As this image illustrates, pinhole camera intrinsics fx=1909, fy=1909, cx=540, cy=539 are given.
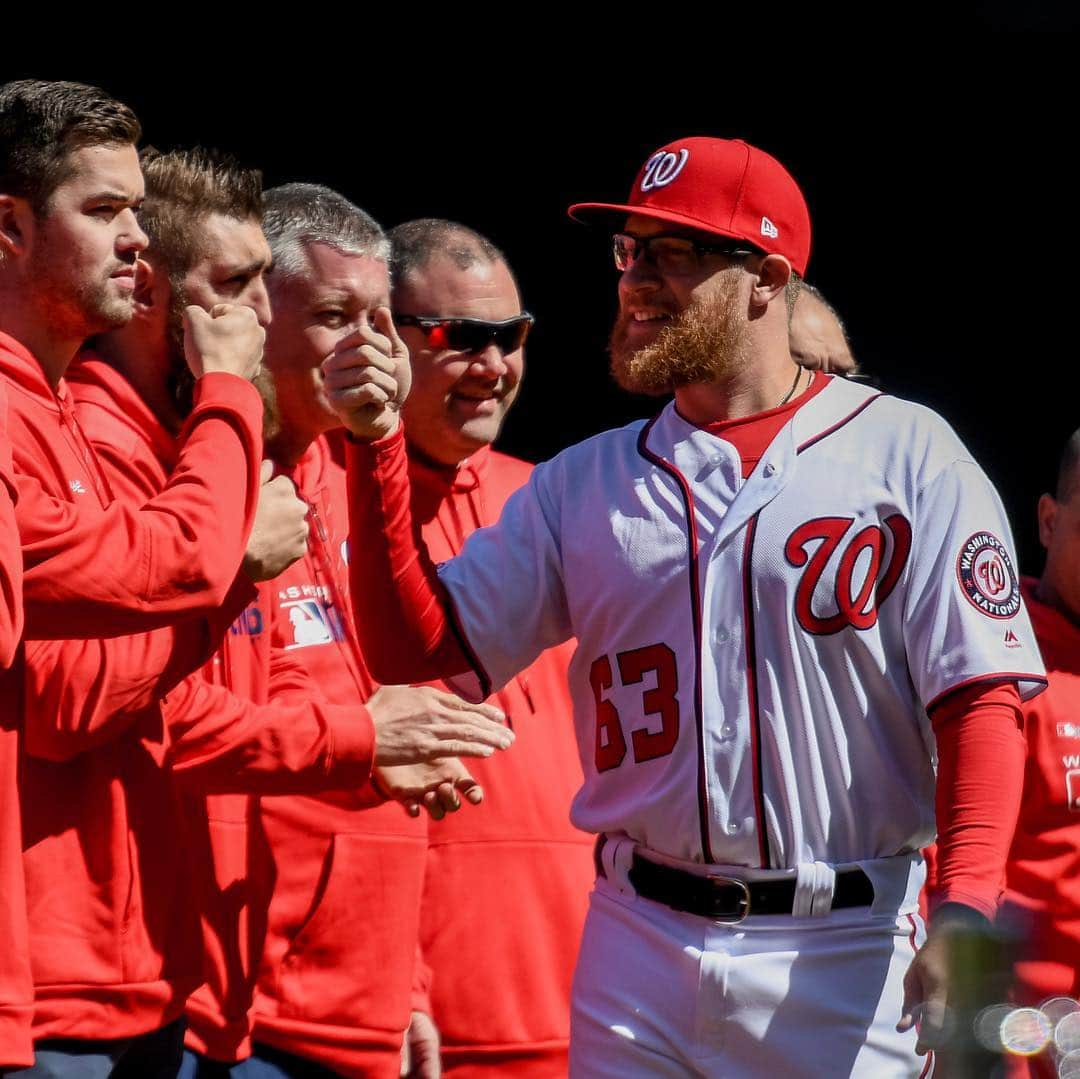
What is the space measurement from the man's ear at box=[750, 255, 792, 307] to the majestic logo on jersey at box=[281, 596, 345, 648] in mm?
957

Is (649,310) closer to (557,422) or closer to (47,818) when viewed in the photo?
(47,818)

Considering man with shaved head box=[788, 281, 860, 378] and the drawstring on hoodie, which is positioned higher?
man with shaved head box=[788, 281, 860, 378]

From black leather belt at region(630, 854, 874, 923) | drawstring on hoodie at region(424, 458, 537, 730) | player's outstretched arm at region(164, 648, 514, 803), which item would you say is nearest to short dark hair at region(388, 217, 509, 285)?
drawstring on hoodie at region(424, 458, 537, 730)

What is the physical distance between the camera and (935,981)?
7.45ft

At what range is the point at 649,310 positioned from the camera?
9.41 feet

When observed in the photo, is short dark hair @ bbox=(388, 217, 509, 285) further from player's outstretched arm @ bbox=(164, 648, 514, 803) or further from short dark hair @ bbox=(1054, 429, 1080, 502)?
short dark hair @ bbox=(1054, 429, 1080, 502)

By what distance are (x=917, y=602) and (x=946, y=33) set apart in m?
2.69

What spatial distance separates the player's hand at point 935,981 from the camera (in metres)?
2.25

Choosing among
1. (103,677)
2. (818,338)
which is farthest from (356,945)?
(818,338)

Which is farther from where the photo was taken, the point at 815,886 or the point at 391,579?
the point at 391,579

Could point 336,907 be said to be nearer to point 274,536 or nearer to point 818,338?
point 274,536

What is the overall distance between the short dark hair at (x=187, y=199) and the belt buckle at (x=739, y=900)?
48.8 inches

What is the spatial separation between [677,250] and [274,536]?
0.76 m

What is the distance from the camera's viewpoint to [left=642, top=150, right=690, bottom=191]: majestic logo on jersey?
289 cm
